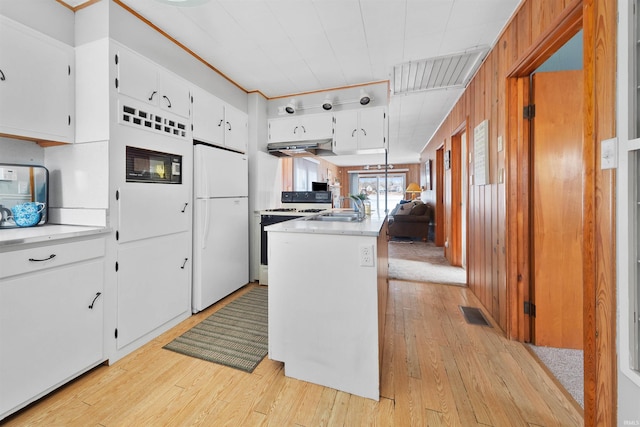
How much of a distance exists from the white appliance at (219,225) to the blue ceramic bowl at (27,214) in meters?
1.06

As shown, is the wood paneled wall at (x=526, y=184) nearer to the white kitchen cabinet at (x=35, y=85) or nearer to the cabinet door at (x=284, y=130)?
the cabinet door at (x=284, y=130)

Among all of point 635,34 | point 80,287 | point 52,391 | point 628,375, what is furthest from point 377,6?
point 52,391

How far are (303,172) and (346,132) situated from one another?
13.6ft

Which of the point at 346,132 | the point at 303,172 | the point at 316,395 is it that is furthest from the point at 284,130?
the point at 303,172

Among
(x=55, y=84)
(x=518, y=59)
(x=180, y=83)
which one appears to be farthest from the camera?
(x=180, y=83)

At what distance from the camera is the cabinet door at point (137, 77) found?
1.90 metres

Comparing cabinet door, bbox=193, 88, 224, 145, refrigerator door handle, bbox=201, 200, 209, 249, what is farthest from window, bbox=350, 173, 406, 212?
refrigerator door handle, bbox=201, 200, 209, 249

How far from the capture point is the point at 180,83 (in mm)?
2404

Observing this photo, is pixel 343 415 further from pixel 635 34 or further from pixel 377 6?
pixel 377 6

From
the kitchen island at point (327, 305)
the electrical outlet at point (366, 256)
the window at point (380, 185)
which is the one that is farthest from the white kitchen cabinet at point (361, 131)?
the window at point (380, 185)

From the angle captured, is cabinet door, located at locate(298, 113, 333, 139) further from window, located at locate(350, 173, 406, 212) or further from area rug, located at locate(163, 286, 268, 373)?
window, located at locate(350, 173, 406, 212)

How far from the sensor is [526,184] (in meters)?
2.01

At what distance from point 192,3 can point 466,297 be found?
350 cm

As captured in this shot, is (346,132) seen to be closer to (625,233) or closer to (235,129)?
(235,129)
